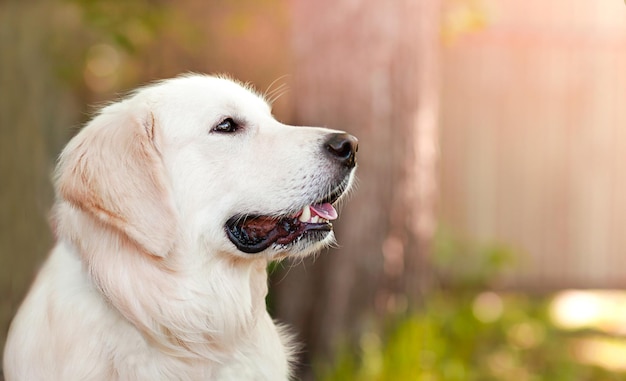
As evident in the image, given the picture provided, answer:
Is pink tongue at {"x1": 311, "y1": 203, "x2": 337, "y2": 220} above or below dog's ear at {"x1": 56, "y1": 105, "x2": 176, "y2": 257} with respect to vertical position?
below

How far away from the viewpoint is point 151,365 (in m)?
2.60

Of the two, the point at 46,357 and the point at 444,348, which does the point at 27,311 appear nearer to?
the point at 46,357

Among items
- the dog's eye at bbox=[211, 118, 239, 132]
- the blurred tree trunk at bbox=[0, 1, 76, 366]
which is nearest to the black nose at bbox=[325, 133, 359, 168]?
the dog's eye at bbox=[211, 118, 239, 132]

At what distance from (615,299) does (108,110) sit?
615cm

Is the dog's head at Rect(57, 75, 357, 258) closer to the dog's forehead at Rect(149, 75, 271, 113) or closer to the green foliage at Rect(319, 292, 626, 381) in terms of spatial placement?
the dog's forehead at Rect(149, 75, 271, 113)

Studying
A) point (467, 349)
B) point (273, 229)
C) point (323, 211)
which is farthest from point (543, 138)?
point (273, 229)

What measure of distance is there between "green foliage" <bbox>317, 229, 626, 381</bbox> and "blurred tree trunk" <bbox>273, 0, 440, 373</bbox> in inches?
6.9

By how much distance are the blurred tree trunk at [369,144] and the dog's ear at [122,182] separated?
205 cm

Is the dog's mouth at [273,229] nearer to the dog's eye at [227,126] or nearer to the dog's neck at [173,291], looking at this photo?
the dog's neck at [173,291]

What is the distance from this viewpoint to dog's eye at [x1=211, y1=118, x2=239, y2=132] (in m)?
2.84

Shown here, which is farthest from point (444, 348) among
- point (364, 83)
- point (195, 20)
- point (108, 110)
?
point (195, 20)

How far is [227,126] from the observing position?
286cm

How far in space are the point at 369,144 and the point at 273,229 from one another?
198cm

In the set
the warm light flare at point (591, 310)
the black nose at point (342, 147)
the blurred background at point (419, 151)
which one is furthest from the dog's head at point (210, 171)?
the warm light flare at point (591, 310)
